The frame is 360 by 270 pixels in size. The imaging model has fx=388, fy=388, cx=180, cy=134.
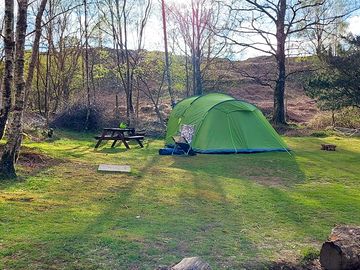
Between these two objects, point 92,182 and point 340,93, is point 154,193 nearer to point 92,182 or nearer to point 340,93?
point 92,182

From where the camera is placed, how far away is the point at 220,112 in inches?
471

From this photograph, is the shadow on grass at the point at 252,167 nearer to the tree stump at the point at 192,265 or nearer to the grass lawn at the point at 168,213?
the grass lawn at the point at 168,213

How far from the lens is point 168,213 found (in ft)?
17.7

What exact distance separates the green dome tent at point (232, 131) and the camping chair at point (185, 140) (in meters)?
0.24

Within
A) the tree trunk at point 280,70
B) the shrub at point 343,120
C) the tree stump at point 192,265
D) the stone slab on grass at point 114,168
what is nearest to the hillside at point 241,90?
the tree trunk at point 280,70

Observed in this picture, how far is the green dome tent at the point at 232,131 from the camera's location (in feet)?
38.2

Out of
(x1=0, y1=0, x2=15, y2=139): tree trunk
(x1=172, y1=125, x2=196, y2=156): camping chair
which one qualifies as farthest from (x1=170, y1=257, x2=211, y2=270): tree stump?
(x1=172, y1=125, x2=196, y2=156): camping chair

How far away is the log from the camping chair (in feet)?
24.7

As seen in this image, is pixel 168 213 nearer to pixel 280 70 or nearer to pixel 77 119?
pixel 77 119

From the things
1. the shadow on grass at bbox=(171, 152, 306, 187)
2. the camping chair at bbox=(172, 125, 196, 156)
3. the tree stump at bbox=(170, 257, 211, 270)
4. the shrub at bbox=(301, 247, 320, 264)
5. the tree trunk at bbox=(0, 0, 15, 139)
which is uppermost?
the tree trunk at bbox=(0, 0, 15, 139)

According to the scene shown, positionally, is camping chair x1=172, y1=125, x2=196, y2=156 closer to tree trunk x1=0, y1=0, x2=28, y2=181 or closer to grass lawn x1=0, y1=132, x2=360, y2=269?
grass lawn x1=0, y1=132, x2=360, y2=269

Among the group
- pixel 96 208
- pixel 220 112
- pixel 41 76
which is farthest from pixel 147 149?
pixel 41 76

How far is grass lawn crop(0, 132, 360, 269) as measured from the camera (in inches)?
153

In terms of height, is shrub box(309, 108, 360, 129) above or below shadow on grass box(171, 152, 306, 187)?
above
